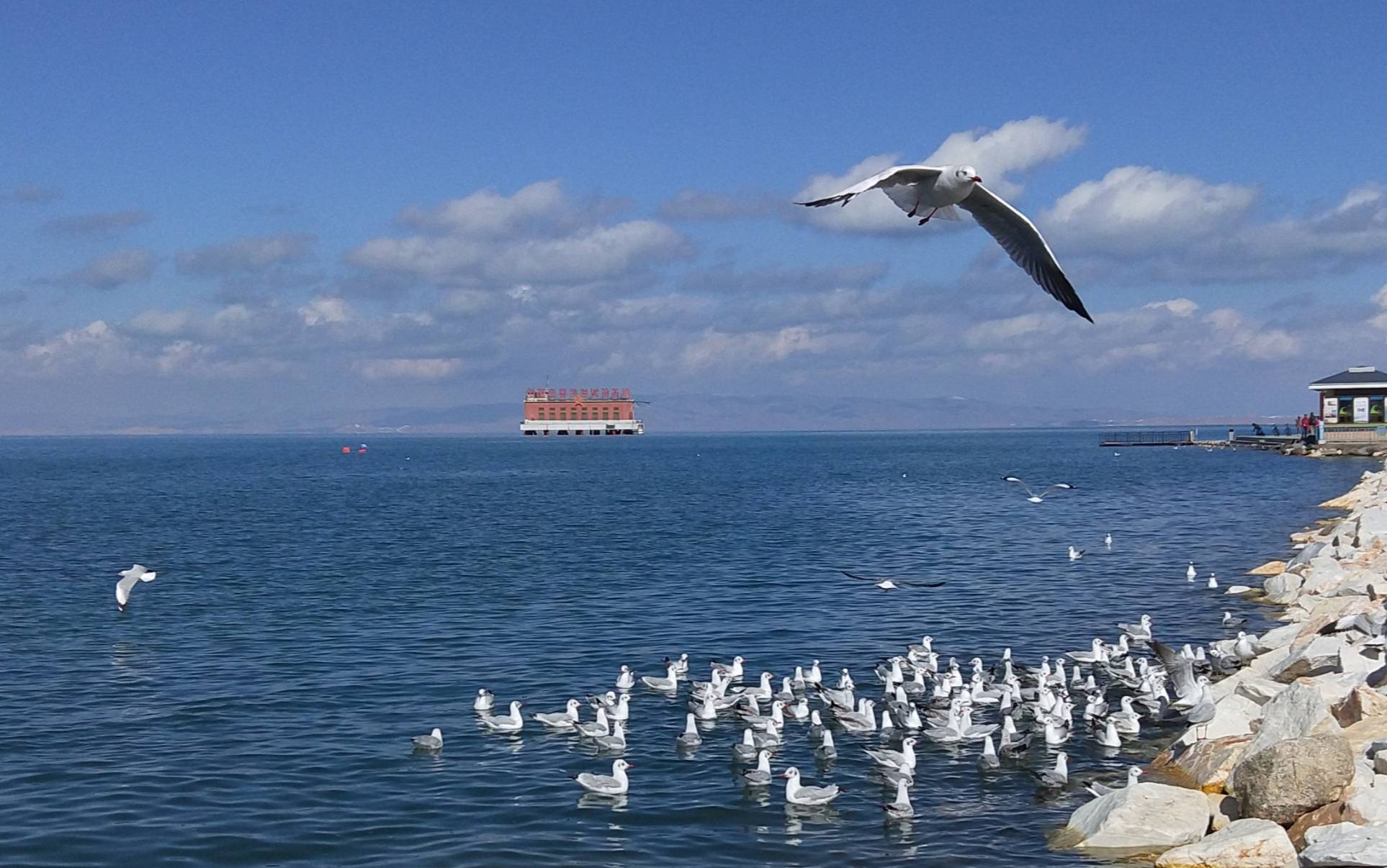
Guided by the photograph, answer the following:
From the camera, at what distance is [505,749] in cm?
1986

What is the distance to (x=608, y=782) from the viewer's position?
57.8 feet

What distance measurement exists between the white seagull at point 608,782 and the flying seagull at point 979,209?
30.2 ft

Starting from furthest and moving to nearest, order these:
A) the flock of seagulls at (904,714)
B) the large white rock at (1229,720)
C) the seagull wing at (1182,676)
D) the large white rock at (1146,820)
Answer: the seagull wing at (1182,676) → the flock of seagulls at (904,714) → the large white rock at (1229,720) → the large white rock at (1146,820)

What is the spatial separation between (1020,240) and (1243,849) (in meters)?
6.63

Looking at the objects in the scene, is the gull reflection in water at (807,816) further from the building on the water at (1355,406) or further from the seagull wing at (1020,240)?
the building on the water at (1355,406)

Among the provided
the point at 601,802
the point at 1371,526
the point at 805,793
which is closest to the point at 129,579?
the point at 601,802

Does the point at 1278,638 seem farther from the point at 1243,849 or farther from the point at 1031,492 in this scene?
the point at 1031,492

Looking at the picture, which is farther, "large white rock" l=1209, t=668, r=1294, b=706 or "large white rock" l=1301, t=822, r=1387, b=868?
"large white rock" l=1209, t=668, r=1294, b=706

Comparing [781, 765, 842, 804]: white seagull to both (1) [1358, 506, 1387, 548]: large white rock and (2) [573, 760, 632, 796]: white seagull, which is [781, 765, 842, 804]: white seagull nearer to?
(2) [573, 760, 632, 796]: white seagull

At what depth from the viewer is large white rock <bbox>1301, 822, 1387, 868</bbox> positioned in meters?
11.8

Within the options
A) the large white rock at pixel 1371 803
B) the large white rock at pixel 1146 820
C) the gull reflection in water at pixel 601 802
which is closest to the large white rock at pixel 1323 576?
the large white rock at pixel 1146 820

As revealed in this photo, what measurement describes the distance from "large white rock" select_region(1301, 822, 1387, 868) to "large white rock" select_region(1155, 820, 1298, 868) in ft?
1.33

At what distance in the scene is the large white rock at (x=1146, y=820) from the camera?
14320 mm

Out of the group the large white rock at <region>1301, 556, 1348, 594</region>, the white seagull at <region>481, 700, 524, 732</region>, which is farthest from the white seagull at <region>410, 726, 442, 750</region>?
the large white rock at <region>1301, 556, 1348, 594</region>
